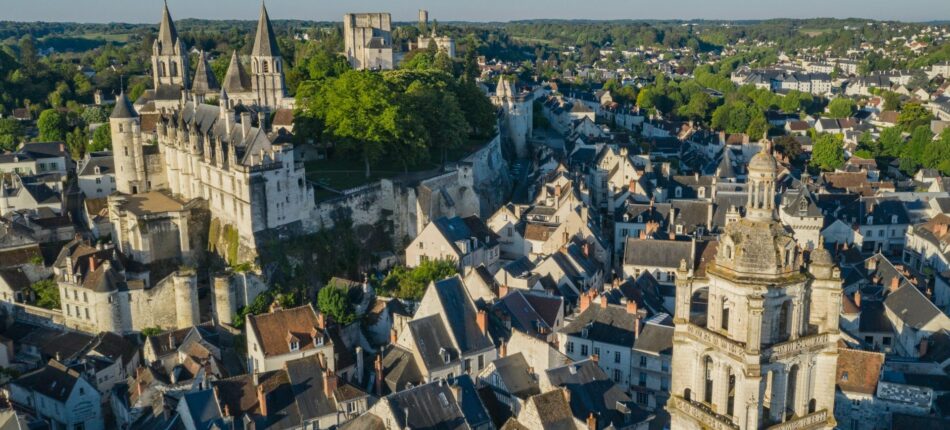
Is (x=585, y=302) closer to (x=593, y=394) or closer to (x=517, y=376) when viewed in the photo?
(x=517, y=376)

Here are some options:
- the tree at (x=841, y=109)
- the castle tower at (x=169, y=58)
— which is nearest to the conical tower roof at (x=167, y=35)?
the castle tower at (x=169, y=58)

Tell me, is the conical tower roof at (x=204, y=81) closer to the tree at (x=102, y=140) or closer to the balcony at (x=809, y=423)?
the tree at (x=102, y=140)

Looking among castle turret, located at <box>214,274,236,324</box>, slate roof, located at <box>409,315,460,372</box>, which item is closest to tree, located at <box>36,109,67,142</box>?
castle turret, located at <box>214,274,236,324</box>

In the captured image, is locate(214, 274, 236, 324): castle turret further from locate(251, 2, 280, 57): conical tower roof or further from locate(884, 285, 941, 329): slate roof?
locate(884, 285, 941, 329): slate roof

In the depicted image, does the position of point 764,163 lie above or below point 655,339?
above

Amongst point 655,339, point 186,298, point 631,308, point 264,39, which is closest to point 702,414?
point 655,339

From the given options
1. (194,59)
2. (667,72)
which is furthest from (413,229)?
(667,72)
